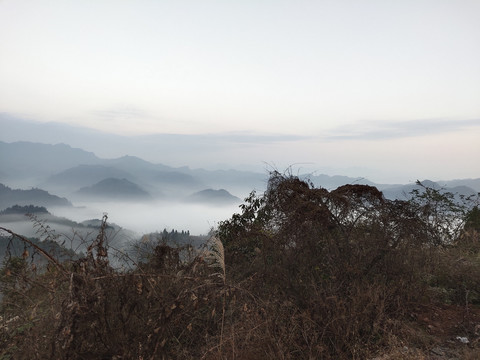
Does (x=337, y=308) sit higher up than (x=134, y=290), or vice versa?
(x=134, y=290)

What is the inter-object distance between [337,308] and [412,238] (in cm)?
307

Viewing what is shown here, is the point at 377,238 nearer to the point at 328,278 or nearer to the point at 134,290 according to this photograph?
the point at 328,278

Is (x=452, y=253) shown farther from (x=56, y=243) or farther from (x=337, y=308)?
(x=56, y=243)

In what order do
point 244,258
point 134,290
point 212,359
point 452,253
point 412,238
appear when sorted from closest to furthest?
point 134,290, point 212,359, point 412,238, point 244,258, point 452,253

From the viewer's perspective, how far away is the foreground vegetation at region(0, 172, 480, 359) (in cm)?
392

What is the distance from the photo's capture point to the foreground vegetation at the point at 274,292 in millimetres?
3916

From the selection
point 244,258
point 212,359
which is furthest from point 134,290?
point 244,258

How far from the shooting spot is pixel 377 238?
6703mm

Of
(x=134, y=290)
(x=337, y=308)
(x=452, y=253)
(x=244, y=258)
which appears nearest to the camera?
(x=134, y=290)

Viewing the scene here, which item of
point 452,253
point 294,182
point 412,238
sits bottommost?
point 452,253

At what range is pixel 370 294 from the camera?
5.27 metres

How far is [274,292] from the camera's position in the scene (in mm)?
6320

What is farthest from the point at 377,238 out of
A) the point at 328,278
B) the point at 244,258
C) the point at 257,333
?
the point at 244,258

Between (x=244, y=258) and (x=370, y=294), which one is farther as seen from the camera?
(x=244, y=258)
